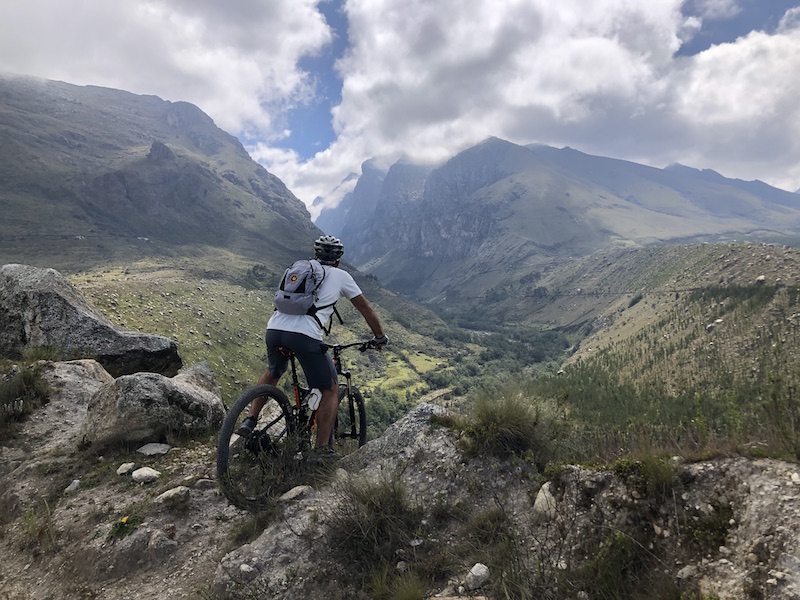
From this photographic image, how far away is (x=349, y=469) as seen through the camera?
588 centimetres

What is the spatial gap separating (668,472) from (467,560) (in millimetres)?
2028

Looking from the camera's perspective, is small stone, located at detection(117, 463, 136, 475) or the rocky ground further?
small stone, located at detection(117, 463, 136, 475)

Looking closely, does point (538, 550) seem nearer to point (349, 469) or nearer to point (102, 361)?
point (349, 469)

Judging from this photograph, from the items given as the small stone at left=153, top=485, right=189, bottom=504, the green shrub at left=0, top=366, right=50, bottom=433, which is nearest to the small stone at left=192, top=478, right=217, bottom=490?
the small stone at left=153, top=485, right=189, bottom=504

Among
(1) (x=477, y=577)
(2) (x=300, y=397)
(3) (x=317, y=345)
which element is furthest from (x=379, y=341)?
(1) (x=477, y=577)

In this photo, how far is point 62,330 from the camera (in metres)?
11.5

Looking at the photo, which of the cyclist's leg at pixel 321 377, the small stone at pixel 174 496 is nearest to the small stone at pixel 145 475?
the small stone at pixel 174 496

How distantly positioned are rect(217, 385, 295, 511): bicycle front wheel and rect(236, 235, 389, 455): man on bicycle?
0.24 m

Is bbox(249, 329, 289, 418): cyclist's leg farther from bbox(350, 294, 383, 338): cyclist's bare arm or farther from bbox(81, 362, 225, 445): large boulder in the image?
bbox(81, 362, 225, 445): large boulder

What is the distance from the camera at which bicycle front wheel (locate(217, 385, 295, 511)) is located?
5.31 meters

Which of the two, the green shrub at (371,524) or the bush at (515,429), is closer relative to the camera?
the green shrub at (371,524)

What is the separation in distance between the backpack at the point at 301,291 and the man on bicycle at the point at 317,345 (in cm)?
7

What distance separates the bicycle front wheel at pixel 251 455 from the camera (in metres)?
5.31

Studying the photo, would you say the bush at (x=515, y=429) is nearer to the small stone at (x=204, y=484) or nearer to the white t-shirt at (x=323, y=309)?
the white t-shirt at (x=323, y=309)
